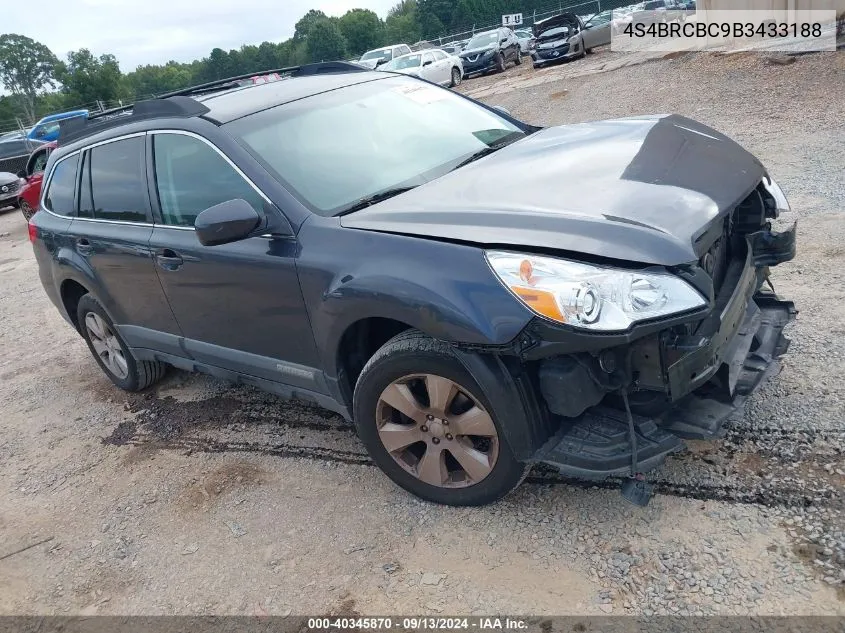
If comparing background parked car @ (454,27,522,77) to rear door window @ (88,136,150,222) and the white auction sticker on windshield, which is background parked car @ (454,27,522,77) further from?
rear door window @ (88,136,150,222)

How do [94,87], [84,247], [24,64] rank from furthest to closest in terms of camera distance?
[24,64], [94,87], [84,247]

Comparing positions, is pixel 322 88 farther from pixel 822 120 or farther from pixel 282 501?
pixel 822 120

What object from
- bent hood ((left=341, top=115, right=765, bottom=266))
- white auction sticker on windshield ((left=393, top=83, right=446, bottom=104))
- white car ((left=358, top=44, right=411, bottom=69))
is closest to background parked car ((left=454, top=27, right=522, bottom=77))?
white car ((left=358, top=44, right=411, bottom=69))

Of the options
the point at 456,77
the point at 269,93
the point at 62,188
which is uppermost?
the point at 269,93

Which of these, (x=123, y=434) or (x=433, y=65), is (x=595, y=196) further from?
(x=433, y=65)

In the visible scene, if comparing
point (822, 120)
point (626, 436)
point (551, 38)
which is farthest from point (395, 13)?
point (626, 436)

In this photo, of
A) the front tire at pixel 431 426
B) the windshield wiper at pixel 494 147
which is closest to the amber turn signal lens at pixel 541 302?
the front tire at pixel 431 426

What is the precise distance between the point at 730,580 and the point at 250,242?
2.40 m

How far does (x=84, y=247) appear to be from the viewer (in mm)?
4371

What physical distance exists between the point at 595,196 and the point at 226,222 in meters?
1.53

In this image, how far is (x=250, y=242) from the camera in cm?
322

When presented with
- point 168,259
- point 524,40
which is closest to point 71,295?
point 168,259

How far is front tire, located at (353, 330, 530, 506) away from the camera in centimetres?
272

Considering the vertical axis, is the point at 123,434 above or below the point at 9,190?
below
